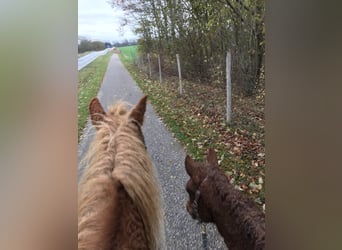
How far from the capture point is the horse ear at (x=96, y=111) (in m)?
1.32

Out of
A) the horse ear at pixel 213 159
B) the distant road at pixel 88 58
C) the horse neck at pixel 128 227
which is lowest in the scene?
the horse neck at pixel 128 227

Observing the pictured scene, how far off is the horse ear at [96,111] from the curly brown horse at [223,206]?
0.32 metres

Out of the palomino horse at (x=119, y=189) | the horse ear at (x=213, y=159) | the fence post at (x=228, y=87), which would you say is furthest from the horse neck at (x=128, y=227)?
the fence post at (x=228, y=87)

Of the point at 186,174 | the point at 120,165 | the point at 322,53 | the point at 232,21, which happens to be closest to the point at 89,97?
the point at 120,165

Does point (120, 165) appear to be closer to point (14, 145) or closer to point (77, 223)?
point (77, 223)

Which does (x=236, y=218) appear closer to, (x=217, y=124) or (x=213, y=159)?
(x=213, y=159)

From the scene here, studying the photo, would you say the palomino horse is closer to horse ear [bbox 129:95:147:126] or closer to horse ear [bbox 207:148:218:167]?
horse ear [bbox 129:95:147:126]

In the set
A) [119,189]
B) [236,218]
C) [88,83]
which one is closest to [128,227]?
[119,189]

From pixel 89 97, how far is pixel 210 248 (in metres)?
0.63

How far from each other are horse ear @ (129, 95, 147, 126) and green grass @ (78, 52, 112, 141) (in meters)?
0.14

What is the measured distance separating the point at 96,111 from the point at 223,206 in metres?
0.52

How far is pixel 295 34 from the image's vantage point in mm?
1109

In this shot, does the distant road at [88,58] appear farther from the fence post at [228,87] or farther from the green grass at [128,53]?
the fence post at [228,87]

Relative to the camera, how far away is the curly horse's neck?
1229mm
